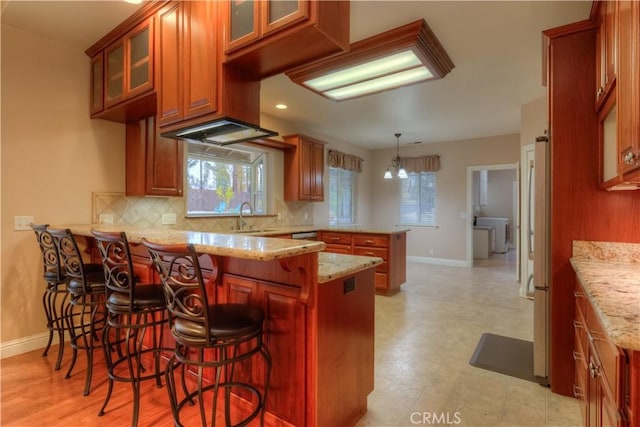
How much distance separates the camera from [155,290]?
196 centimetres

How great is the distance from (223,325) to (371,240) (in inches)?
135

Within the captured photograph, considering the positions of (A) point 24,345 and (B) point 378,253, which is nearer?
(A) point 24,345

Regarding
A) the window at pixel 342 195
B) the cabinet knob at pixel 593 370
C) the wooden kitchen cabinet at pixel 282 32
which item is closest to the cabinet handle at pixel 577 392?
the cabinet knob at pixel 593 370

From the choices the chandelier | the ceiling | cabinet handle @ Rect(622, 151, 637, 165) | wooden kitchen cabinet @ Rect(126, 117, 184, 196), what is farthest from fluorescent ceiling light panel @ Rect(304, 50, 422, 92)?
the chandelier

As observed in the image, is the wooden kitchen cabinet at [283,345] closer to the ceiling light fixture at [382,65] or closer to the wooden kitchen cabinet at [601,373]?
the wooden kitchen cabinet at [601,373]

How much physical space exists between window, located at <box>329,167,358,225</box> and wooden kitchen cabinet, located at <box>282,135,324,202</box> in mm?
1324

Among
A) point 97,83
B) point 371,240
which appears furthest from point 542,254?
point 97,83

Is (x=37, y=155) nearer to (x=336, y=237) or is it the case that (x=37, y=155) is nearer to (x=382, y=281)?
(x=336, y=237)

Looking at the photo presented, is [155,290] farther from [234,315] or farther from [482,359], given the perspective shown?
[482,359]

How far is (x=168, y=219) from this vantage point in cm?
363

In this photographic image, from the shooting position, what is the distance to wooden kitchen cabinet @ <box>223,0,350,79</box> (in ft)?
5.02

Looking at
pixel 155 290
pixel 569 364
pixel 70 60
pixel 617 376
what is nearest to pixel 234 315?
pixel 155 290

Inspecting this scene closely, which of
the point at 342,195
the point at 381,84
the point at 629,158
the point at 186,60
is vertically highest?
the point at 381,84

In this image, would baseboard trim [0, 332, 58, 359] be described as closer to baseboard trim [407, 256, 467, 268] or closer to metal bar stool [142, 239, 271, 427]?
metal bar stool [142, 239, 271, 427]
